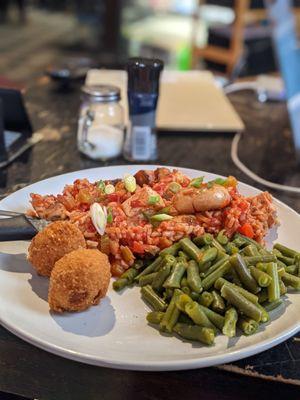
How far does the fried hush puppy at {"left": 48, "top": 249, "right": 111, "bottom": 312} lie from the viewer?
94 centimetres

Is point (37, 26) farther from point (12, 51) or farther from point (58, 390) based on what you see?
point (58, 390)

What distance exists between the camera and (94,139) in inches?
67.6

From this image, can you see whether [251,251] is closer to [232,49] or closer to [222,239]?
[222,239]

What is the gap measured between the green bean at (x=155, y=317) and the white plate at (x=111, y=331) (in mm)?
12

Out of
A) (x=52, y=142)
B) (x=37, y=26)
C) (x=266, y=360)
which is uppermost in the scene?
(x=266, y=360)

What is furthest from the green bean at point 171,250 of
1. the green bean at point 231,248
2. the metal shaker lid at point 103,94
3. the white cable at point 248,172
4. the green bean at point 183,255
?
the metal shaker lid at point 103,94

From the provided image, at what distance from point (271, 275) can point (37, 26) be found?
7614mm

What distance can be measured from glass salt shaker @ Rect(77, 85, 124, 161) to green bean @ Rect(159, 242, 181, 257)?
695 mm

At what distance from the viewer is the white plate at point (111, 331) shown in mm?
850

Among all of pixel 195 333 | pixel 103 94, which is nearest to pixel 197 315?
pixel 195 333

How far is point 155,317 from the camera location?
96 cm

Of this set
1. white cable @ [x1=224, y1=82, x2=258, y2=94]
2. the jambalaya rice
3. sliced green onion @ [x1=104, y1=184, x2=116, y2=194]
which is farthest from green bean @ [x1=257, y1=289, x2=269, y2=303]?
white cable @ [x1=224, y1=82, x2=258, y2=94]

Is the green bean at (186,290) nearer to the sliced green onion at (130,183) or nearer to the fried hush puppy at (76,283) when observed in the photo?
the fried hush puppy at (76,283)

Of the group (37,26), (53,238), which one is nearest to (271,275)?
(53,238)
